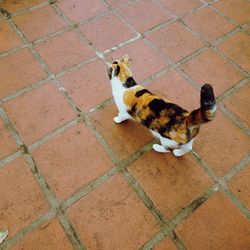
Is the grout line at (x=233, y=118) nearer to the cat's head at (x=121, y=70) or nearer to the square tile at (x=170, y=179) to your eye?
the square tile at (x=170, y=179)

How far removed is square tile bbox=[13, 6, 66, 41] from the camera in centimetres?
227

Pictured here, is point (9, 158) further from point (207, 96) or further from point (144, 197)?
point (207, 96)

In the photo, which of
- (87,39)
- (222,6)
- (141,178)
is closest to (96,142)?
(141,178)

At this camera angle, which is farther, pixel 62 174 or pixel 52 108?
pixel 52 108

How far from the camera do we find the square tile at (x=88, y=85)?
1930 millimetres

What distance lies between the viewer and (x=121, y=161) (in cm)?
170

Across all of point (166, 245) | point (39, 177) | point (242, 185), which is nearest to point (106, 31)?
point (39, 177)

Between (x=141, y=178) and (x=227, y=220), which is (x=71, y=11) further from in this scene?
(x=227, y=220)

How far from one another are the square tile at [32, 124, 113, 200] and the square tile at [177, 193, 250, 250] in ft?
1.84

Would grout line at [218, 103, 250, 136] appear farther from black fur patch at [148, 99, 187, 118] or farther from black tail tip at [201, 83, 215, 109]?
black tail tip at [201, 83, 215, 109]

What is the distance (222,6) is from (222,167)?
157cm

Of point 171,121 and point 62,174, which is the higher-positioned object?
point 171,121

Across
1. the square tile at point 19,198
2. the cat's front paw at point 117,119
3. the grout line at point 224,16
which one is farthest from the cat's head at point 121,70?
the grout line at point 224,16

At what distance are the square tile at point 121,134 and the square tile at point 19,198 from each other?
19.8 inches
